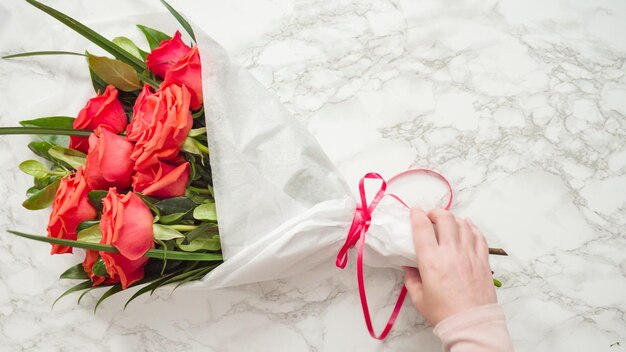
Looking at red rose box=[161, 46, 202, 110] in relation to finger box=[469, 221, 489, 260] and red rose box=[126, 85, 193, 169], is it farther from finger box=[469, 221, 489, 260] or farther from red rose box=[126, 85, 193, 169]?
finger box=[469, 221, 489, 260]

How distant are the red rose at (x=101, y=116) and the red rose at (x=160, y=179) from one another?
9 centimetres

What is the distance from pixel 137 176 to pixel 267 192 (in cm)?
16

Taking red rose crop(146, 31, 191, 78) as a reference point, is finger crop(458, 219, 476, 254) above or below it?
below

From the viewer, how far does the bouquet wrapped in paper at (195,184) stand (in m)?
0.63

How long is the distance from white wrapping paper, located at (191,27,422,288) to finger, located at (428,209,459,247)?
0.04 meters

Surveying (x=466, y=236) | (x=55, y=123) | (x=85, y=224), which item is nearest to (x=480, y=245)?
(x=466, y=236)

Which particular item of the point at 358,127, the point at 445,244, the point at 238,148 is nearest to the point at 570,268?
the point at 445,244

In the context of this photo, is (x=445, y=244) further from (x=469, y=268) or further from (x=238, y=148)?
(x=238, y=148)

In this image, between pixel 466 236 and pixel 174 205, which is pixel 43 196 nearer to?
pixel 174 205

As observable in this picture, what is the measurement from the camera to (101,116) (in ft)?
2.22

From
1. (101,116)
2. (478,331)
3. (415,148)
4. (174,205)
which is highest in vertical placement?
(101,116)

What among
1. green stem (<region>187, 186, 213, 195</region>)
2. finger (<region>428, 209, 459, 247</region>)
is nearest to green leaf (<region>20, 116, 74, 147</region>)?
green stem (<region>187, 186, 213, 195</region>)

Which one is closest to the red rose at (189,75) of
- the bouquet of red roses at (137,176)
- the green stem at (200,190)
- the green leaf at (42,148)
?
the bouquet of red roses at (137,176)

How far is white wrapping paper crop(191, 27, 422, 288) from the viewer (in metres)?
0.66
